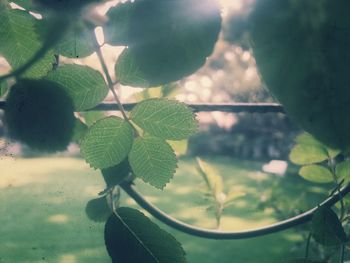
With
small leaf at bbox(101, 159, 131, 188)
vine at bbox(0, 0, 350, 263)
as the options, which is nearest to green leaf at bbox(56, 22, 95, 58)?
vine at bbox(0, 0, 350, 263)

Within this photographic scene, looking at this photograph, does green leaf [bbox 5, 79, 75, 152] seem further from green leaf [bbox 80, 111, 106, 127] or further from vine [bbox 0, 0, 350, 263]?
green leaf [bbox 80, 111, 106, 127]

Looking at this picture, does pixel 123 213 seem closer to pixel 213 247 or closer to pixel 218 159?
pixel 213 247

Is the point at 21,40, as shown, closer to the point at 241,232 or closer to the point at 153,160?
the point at 153,160

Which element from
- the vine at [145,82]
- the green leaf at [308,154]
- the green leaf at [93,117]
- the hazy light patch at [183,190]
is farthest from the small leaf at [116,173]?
the hazy light patch at [183,190]

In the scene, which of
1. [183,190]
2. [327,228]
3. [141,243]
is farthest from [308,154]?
[183,190]

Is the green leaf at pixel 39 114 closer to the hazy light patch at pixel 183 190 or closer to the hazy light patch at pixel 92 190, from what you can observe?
the hazy light patch at pixel 92 190

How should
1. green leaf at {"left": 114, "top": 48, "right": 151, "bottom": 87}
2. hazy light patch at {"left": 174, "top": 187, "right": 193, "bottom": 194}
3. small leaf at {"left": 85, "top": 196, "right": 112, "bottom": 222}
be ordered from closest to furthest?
green leaf at {"left": 114, "top": 48, "right": 151, "bottom": 87} → small leaf at {"left": 85, "top": 196, "right": 112, "bottom": 222} → hazy light patch at {"left": 174, "top": 187, "right": 193, "bottom": 194}
